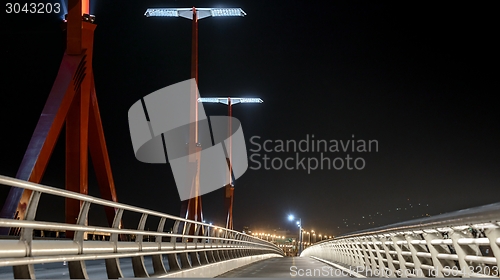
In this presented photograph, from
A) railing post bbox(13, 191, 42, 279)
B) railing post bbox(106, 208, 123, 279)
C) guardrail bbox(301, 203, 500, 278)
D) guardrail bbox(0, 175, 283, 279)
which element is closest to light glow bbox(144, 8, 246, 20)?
guardrail bbox(301, 203, 500, 278)

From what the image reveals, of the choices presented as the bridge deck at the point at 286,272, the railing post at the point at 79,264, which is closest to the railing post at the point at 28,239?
the railing post at the point at 79,264

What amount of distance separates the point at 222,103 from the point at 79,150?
109ft

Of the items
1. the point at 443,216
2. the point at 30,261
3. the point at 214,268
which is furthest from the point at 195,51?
the point at 30,261

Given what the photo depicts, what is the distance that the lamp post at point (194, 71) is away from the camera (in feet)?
99.4

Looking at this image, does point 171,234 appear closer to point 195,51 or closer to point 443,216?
point 443,216

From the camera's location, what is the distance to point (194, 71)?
32.1m

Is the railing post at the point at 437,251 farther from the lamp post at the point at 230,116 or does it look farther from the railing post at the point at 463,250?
Result: the lamp post at the point at 230,116

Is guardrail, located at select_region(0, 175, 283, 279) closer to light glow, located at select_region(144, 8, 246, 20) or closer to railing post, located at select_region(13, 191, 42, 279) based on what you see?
railing post, located at select_region(13, 191, 42, 279)

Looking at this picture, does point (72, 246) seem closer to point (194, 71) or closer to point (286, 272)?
point (286, 272)

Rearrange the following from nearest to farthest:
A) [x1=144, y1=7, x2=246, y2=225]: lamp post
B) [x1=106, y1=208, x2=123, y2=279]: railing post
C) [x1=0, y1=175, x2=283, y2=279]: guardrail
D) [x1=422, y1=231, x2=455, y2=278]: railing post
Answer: [x1=0, y1=175, x2=283, y2=279]: guardrail < [x1=106, y1=208, x2=123, y2=279]: railing post < [x1=422, y1=231, x2=455, y2=278]: railing post < [x1=144, y1=7, x2=246, y2=225]: lamp post

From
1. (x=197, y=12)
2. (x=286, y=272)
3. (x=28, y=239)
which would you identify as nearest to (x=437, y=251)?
(x=28, y=239)

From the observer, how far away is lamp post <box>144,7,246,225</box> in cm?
3030

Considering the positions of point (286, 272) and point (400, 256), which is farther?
point (286, 272)

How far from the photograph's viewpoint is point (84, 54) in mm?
20859
